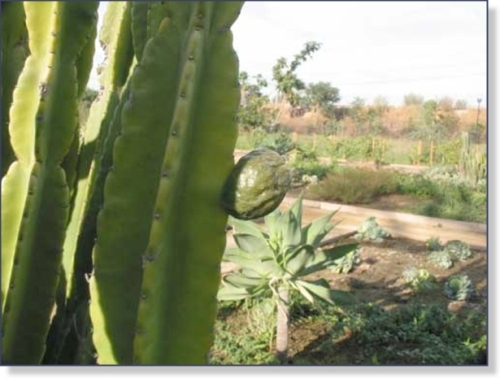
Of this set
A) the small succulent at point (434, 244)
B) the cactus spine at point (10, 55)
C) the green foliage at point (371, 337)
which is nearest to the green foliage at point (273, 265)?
the green foliage at point (371, 337)

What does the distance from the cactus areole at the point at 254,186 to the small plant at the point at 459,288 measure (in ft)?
6.47

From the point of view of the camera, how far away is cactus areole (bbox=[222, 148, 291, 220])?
94cm

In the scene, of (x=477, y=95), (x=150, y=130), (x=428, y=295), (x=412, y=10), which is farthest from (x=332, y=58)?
(x=150, y=130)

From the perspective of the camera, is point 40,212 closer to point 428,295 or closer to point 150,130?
point 150,130

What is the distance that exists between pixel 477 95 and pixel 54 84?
4.31 ft

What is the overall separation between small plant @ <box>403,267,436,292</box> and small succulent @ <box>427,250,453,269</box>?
0.16 m

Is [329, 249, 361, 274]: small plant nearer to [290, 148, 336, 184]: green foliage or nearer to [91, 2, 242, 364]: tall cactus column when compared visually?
[290, 148, 336, 184]: green foliage

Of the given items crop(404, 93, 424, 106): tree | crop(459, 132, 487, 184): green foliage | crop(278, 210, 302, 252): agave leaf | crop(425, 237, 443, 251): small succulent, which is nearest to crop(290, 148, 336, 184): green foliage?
crop(404, 93, 424, 106): tree

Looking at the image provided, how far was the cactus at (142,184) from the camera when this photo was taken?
933 millimetres

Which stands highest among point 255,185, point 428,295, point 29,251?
point 255,185

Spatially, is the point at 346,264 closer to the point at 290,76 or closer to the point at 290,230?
the point at 290,230

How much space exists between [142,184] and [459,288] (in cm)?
212

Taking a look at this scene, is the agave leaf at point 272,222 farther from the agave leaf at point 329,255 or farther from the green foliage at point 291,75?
the green foliage at point 291,75

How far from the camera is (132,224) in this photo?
966 mm
